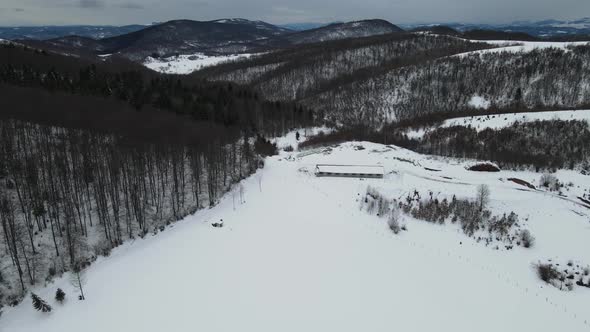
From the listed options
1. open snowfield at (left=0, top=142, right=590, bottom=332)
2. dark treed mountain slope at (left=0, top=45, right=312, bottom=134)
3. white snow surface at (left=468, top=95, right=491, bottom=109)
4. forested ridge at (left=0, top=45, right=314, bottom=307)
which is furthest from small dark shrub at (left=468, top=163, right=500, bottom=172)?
white snow surface at (left=468, top=95, right=491, bottom=109)

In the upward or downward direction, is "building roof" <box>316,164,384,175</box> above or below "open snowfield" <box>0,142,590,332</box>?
above

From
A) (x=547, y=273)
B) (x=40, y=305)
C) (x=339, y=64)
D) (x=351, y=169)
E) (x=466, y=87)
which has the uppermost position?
(x=339, y=64)

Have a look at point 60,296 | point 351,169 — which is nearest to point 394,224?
point 351,169

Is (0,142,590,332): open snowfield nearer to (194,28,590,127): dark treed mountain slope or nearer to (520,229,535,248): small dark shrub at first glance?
(520,229,535,248): small dark shrub

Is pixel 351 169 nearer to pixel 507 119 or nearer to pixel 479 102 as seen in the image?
pixel 507 119

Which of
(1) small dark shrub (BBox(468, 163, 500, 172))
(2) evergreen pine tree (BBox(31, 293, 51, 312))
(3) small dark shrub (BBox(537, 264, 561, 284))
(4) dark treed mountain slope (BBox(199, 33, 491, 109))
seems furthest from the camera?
(4) dark treed mountain slope (BBox(199, 33, 491, 109))

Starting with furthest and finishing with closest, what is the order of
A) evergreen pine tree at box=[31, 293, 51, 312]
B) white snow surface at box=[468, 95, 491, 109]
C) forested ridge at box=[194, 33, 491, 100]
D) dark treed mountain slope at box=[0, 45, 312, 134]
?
forested ridge at box=[194, 33, 491, 100] < white snow surface at box=[468, 95, 491, 109] < dark treed mountain slope at box=[0, 45, 312, 134] < evergreen pine tree at box=[31, 293, 51, 312]
